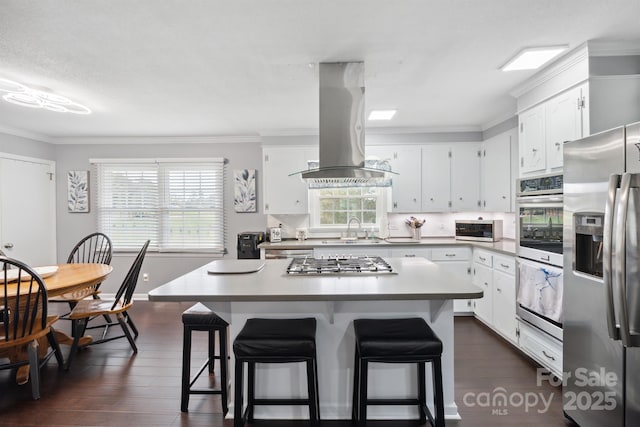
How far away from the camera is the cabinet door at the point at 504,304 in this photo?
11.1ft

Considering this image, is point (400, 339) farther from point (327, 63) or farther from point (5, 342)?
point (5, 342)

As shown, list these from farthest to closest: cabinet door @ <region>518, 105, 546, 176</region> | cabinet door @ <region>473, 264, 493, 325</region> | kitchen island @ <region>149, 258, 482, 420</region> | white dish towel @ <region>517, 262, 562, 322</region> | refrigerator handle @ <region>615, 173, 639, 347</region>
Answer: cabinet door @ <region>473, 264, 493, 325</region> < cabinet door @ <region>518, 105, 546, 176</region> < white dish towel @ <region>517, 262, 562, 322</region> < kitchen island @ <region>149, 258, 482, 420</region> < refrigerator handle @ <region>615, 173, 639, 347</region>

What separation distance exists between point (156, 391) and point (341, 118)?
8.07 feet

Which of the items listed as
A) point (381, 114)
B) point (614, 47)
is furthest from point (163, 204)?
point (614, 47)

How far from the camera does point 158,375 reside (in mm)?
2867

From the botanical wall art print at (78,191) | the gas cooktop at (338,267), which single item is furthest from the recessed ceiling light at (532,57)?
the botanical wall art print at (78,191)

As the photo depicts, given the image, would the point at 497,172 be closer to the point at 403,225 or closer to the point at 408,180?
the point at 408,180

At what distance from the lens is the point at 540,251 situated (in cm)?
285

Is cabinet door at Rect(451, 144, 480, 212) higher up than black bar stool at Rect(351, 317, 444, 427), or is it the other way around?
cabinet door at Rect(451, 144, 480, 212)

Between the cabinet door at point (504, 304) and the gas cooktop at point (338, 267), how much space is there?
4.98ft

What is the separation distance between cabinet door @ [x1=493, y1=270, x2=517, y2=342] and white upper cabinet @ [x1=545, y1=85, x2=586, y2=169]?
124 centimetres

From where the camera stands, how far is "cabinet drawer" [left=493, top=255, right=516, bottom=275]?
3365 millimetres

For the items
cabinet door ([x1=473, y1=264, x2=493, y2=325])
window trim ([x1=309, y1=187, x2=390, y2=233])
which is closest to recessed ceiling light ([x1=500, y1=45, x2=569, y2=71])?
cabinet door ([x1=473, y1=264, x2=493, y2=325])

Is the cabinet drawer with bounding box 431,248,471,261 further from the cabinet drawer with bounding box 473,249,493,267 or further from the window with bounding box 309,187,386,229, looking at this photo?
the window with bounding box 309,187,386,229
